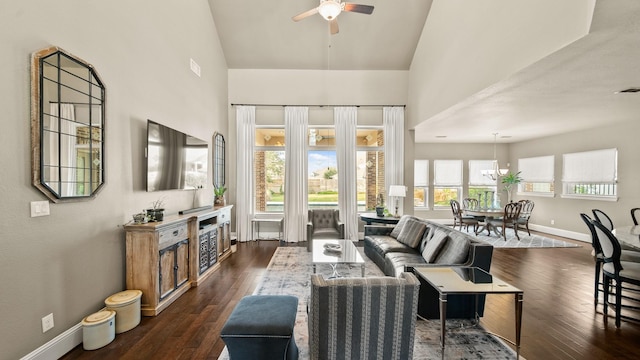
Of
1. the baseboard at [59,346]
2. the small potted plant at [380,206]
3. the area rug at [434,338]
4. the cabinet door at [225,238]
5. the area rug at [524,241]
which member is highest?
the small potted plant at [380,206]

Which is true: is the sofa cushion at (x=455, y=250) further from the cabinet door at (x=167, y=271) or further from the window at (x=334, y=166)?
the window at (x=334, y=166)

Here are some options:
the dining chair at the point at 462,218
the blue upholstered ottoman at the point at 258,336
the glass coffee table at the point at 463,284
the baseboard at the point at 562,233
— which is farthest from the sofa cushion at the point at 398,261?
the baseboard at the point at 562,233

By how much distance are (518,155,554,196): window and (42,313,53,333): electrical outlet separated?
1045cm

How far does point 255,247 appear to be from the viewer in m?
5.89

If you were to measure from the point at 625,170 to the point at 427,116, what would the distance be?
15.3ft

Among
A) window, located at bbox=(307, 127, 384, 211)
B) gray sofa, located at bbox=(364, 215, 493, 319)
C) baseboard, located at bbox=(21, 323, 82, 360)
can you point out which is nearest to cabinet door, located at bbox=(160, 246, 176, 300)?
baseboard, located at bbox=(21, 323, 82, 360)

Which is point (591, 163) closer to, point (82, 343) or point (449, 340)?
point (449, 340)

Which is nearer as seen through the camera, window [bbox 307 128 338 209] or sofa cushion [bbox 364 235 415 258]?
sofa cushion [bbox 364 235 415 258]

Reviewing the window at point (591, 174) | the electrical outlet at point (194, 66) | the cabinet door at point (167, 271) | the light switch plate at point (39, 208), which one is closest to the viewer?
the light switch plate at point (39, 208)

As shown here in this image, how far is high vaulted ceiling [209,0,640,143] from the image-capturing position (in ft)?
8.73

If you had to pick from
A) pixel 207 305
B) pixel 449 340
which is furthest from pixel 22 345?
pixel 449 340

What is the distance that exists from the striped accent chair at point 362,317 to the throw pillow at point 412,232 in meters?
2.54

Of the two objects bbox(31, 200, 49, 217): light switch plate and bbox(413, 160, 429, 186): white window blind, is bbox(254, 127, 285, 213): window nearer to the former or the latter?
bbox(31, 200, 49, 217): light switch plate

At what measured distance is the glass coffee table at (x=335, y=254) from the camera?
11.3 ft
